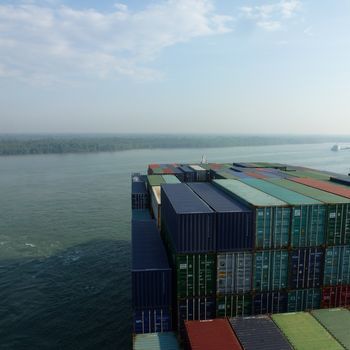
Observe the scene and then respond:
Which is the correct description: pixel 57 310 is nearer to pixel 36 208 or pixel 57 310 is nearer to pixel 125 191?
pixel 36 208

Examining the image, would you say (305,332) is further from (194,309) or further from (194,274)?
(194,274)

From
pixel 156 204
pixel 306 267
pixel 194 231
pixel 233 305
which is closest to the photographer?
pixel 194 231

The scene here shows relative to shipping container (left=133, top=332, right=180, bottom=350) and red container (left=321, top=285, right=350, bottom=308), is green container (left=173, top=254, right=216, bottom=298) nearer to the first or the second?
shipping container (left=133, top=332, right=180, bottom=350)

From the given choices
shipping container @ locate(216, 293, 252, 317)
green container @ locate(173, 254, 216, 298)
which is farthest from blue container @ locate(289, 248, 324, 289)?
green container @ locate(173, 254, 216, 298)

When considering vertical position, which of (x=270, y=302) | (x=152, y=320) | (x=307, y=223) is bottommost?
(x=152, y=320)

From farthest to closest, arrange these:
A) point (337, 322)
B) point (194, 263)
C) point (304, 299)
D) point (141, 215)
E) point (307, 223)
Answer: point (141, 215) → point (304, 299) → point (307, 223) → point (194, 263) → point (337, 322)

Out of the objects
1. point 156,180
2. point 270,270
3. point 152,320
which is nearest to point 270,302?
point 270,270
